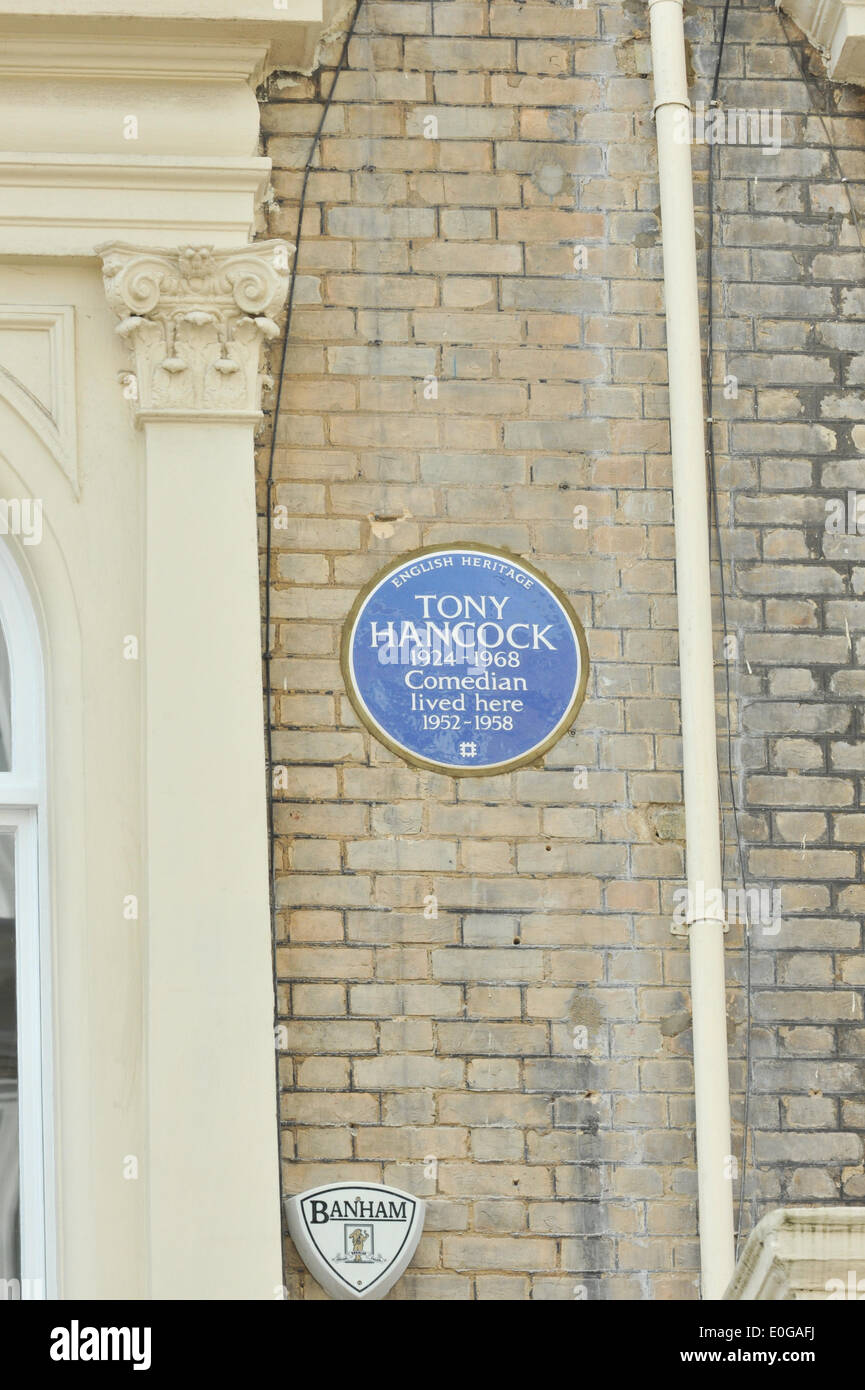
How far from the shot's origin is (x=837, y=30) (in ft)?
22.3

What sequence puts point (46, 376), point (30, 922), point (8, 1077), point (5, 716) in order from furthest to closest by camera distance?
point (46, 376) → point (5, 716) → point (30, 922) → point (8, 1077)

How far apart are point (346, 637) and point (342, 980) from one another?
843 mm

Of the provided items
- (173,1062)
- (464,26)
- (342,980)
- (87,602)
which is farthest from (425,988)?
(464,26)

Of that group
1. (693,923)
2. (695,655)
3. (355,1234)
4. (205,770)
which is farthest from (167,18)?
(355,1234)

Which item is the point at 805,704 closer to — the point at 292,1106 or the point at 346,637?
the point at 346,637

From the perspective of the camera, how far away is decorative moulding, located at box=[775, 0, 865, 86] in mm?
6719

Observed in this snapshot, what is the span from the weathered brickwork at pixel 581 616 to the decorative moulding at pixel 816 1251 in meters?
1.18

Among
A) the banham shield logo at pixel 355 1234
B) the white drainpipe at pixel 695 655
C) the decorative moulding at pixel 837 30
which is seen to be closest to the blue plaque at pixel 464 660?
the white drainpipe at pixel 695 655

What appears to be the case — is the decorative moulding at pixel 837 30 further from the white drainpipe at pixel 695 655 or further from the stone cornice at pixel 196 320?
the stone cornice at pixel 196 320

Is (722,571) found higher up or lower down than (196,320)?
lower down

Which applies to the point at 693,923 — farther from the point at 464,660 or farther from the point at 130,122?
the point at 130,122

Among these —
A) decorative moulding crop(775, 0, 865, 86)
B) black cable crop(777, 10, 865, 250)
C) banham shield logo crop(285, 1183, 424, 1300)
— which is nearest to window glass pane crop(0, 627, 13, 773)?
banham shield logo crop(285, 1183, 424, 1300)

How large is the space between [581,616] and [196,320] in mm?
1188

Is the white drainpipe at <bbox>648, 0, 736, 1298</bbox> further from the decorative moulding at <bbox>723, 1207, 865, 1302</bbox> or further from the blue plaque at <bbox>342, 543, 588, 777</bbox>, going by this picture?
the decorative moulding at <bbox>723, 1207, 865, 1302</bbox>
